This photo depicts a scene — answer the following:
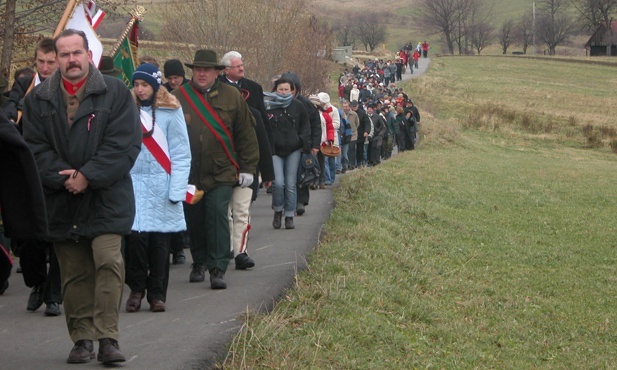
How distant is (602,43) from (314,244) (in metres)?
124

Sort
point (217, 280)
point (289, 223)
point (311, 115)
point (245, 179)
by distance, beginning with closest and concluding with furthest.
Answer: point (217, 280), point (245, 179), point (289, 223), point (311, 115)

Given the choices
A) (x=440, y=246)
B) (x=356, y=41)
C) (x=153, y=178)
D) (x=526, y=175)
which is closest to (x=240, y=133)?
(x=153, y=178)

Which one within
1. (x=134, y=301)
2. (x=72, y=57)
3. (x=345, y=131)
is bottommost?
(x=345, y=131)

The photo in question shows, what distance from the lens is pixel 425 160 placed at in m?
29.3

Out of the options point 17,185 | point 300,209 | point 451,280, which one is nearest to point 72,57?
point 17,185

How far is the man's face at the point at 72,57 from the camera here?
652 cm

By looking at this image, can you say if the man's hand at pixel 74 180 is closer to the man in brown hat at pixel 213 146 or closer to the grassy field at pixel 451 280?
the grassy field at pixel 451 280

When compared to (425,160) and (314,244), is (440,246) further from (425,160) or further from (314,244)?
(425,160)

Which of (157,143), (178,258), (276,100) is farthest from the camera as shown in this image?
(276,100)

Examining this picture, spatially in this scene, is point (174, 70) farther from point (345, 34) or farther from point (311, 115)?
point (345, 34)

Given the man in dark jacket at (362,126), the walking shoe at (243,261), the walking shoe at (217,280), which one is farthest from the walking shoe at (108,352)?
the man in dark jacket at (362,126)

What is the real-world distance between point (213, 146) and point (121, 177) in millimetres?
2854

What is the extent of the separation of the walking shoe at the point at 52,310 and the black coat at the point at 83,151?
1953 millimetres

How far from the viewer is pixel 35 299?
8641 millimetres
